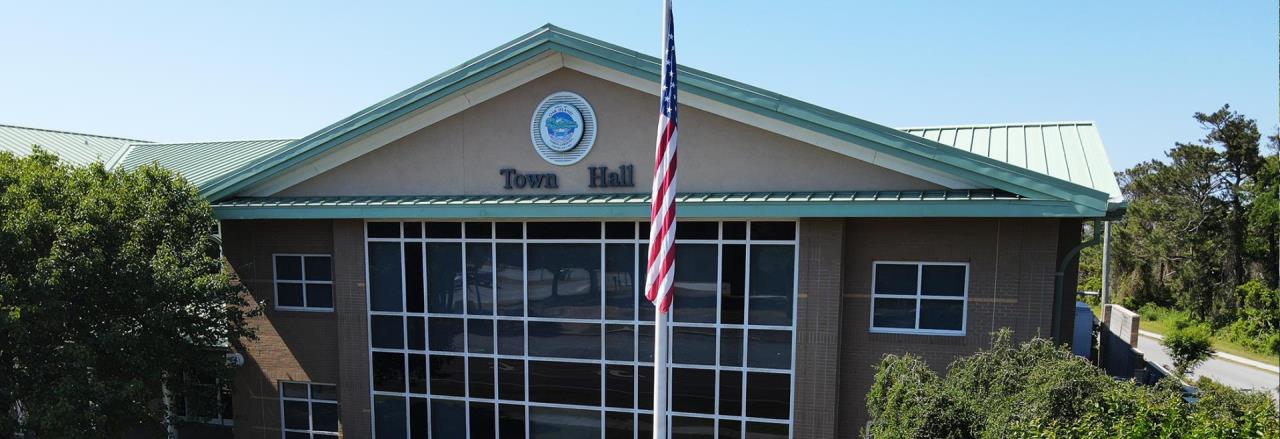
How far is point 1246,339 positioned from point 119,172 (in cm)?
4633

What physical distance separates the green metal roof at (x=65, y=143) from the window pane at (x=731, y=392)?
64.2ft

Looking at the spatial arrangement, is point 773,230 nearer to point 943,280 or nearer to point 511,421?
point 943,280

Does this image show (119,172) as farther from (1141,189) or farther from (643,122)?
(1141,189)

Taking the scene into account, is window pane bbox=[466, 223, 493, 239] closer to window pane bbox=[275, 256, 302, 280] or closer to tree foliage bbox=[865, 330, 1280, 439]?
window pane bbox=[275, 256, 302, 280]

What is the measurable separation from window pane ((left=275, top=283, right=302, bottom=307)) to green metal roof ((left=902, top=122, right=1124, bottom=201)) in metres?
14.0

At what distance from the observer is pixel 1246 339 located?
34.5 metres

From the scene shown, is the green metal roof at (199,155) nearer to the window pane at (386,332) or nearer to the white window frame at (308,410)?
the white window frame at (308,410)

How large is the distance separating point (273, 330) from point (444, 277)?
443cm

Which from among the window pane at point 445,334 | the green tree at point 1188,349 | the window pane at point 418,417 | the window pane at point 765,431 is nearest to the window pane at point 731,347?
the window pane at point 765,431

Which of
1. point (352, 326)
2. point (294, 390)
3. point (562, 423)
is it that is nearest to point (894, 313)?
point (562, 423)

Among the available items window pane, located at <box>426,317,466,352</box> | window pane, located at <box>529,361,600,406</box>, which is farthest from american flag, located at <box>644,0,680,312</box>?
window pane, located at <box>426,317,466,352</box>

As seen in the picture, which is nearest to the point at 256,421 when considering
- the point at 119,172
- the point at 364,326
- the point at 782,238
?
the point at 364,326

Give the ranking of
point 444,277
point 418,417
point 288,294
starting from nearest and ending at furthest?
point 444,277 → point 418,417 → point 288,294

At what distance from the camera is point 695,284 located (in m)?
12.9
